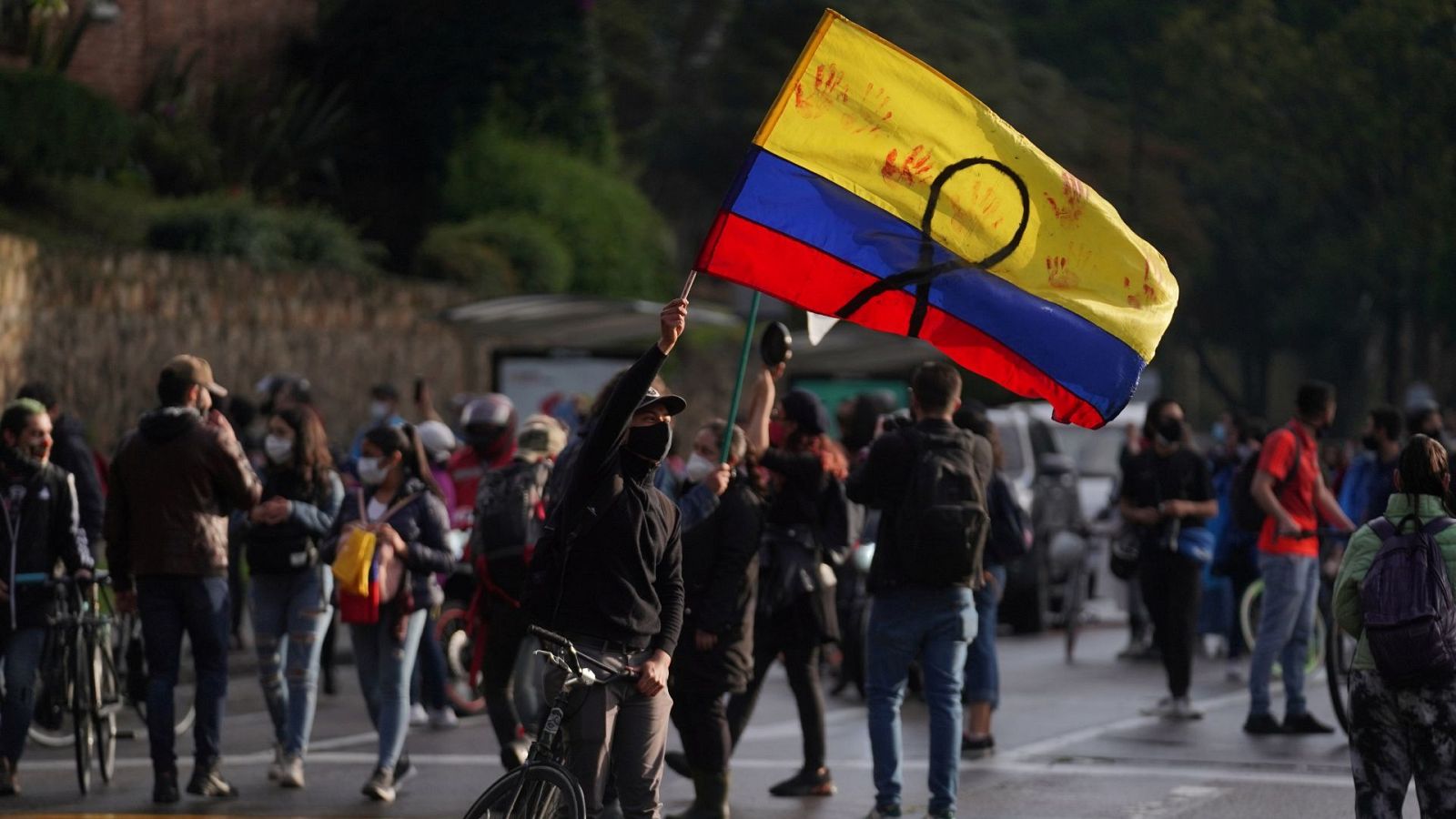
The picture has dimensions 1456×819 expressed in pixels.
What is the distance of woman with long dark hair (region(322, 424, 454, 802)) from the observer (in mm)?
9672

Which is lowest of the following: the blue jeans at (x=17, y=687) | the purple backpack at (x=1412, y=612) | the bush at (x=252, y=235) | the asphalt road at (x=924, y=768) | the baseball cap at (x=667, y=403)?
the asphalt road at (x=924, y=768)

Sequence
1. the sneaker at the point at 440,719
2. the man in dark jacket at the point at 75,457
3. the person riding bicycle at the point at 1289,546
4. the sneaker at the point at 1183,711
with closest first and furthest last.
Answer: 1. the man in dark jacket at the point at 75,457
2. the person riding bicycle at the point at 1289,546
3. the sneaker at the point at 440,719
4. the sneaker at the point at 1183,711

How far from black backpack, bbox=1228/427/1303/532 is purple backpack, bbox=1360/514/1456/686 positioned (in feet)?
14.0

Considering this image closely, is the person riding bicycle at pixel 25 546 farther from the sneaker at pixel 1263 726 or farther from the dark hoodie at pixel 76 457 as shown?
the sneaker at pixel 1263 726

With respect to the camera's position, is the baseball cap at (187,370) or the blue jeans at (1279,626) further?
the blue jeans at (1279,626)

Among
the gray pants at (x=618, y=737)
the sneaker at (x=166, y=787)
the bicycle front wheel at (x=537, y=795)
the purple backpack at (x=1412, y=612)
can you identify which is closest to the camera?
the bicycle front wheel at (x=537, y=795)

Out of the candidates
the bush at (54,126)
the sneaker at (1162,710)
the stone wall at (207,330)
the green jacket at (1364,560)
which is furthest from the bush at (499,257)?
the green jacket at (1364,560)

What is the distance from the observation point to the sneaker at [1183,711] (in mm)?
12555

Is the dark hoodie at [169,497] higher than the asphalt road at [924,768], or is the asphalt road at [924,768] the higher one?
the dark hoodie at [169,497]

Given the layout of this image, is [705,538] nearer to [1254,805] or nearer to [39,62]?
[1254,805]

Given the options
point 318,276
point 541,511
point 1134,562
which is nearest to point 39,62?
point 318,276

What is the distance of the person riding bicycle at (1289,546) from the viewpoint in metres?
11.8

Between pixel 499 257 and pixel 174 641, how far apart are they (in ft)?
56.9

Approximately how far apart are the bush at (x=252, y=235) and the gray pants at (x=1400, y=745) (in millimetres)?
15328
